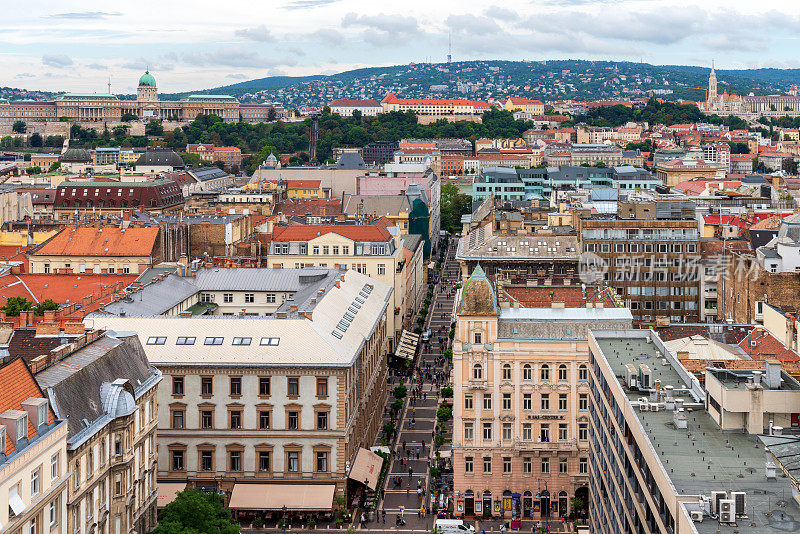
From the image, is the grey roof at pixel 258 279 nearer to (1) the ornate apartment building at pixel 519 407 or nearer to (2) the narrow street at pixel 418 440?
(2) the narrow street at pixel 418 440

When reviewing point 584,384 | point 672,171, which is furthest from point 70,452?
point 672,171

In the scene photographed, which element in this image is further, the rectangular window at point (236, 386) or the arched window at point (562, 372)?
the arched window at point (562, 372)

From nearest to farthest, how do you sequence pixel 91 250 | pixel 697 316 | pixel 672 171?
1. pixel 697 316
2. pixel 91 250
3. pixel 672 171

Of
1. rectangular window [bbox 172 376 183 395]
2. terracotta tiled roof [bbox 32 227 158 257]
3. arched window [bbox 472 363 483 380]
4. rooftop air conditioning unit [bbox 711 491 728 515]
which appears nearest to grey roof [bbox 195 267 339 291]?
terracotta tiled roof [bbox 32 227 158 257]

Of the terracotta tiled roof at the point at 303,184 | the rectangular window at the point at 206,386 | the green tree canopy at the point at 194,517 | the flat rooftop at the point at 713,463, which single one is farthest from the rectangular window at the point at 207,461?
the terracotta tiled roof at the point at 303,184

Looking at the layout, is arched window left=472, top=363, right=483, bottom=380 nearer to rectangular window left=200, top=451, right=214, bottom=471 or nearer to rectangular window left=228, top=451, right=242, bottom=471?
rectangular window left=228, top=451, right=242, bottom=471

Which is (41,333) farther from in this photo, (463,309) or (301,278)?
(301,278)
